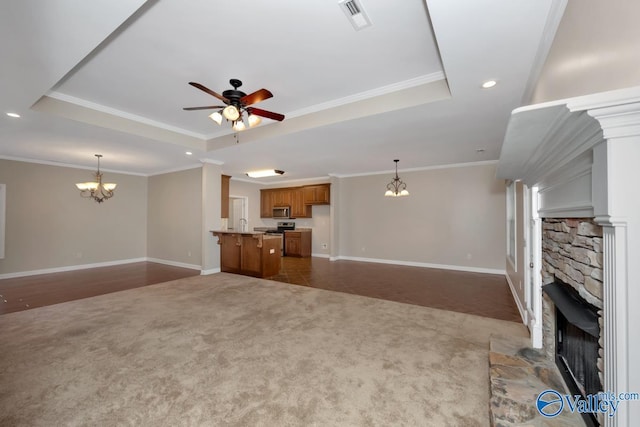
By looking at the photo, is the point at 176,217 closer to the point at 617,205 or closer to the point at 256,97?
the point at 256,97

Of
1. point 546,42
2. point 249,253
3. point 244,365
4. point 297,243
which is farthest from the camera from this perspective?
point 297,243

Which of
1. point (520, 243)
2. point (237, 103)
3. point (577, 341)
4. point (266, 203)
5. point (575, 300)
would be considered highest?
point (237, 103)

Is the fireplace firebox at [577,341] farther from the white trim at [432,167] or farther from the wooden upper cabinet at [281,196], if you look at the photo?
the wooden upper cabinet at [281,196]

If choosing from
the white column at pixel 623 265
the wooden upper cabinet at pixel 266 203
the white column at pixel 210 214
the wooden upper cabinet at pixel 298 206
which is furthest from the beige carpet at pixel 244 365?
the wooden upper cabinet at pixel 266 203

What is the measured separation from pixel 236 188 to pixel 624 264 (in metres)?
8.56

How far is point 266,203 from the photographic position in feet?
29.9

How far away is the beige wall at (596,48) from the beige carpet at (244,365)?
1.99 meters

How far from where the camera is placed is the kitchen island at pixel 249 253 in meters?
5.57

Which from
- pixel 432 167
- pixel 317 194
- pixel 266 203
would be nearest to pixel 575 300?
pixel 432 167

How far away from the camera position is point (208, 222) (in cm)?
589

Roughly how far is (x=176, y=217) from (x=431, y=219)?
6654 millimetres

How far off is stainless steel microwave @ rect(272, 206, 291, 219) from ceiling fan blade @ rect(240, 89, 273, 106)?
6160 mm

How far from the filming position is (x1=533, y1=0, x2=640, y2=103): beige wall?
90 cm

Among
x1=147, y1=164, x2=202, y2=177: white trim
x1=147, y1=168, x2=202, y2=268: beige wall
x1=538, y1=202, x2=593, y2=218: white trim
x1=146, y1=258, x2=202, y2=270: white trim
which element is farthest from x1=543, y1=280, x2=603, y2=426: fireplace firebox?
x1=147, y1=164, x2=202, y2=177: white trim
